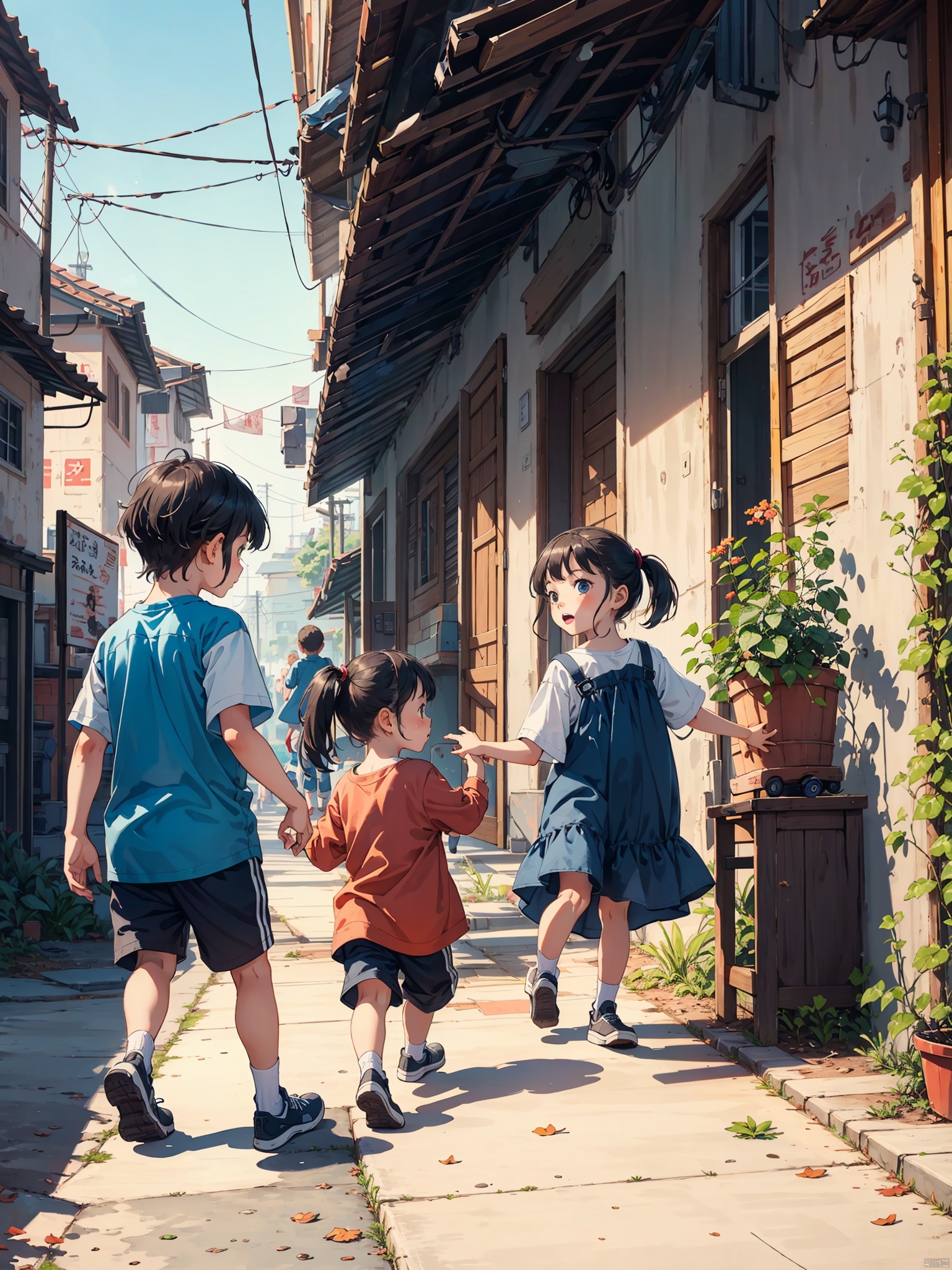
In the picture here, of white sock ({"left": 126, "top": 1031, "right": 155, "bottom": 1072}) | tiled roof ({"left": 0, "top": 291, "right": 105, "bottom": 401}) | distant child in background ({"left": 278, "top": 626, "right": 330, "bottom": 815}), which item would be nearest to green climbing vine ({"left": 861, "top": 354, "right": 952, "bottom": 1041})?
white sock ({"left": 126, "top": 1031, "right": 155, "bottom": 1072})

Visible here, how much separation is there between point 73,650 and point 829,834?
470 inches

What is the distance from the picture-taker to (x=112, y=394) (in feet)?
81.3

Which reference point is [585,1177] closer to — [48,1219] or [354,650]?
[48,1219]

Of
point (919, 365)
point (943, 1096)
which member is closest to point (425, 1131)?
point (943, 1096)

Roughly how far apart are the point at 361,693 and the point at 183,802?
0.65 metres

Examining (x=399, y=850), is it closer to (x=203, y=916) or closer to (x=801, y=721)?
(x=203, y=916)

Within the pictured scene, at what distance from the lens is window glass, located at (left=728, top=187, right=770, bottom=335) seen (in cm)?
529

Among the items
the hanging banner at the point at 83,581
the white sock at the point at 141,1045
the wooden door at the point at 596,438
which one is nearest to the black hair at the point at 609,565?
the white sock at the point at 141,1045

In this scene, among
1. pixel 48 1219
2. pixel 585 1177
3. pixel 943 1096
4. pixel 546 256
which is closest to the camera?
pixel 48 1219

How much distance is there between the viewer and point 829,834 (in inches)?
149

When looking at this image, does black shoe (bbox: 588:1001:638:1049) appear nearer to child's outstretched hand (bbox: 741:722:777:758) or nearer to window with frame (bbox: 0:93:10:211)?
child's outstretched hand (bbox: 741:722:777:758)

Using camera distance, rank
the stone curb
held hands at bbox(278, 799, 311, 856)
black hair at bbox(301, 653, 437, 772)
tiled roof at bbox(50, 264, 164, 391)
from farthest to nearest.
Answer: tiled roof at bbox(50, 264, 164, 391), black hair at bbox(301, 653, 437, 772), held hands at bbox(278, 799, 311, 856), the stone curb

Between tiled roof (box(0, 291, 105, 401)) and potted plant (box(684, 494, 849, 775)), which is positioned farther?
tiled roof (box(0, 291, 105, 401))

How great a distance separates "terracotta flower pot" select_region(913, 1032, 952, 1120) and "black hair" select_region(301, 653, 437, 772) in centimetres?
165
